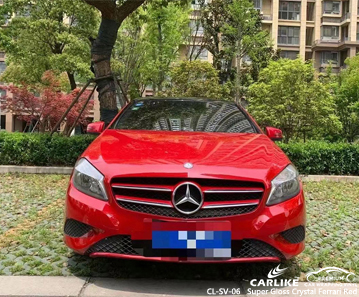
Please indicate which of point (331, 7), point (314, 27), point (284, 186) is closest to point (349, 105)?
point (284, 186)

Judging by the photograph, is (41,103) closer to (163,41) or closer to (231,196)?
(163,41)

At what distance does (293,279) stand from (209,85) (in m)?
13.5

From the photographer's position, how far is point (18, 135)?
8.38m

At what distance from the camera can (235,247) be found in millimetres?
2455

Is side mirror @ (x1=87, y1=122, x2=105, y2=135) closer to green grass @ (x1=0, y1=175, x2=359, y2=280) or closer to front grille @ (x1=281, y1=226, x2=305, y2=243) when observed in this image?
green grass @ (x1=0, y1=175, x2=359, y2=280)

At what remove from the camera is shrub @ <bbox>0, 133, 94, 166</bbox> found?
26.8 feet

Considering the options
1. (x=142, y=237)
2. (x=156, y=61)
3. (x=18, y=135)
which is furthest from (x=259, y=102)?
(x=142, y=237)

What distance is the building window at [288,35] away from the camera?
40.8 metres

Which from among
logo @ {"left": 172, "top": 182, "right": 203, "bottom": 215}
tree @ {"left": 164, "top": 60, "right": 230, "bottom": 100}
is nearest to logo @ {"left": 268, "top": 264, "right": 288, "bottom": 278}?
logo @ {"left": 172, "top": 182, "right": 203, "bottom": 215}

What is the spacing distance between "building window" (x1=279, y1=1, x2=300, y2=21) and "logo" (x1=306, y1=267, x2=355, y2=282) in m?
41.8

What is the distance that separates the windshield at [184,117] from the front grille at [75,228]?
50.1 inches

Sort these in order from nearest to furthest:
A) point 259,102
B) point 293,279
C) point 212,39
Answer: point 293,279, point 259,102, point 212,39

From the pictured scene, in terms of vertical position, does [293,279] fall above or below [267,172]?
below

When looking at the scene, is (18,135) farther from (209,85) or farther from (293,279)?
(209,85)
